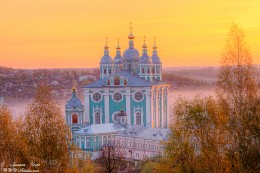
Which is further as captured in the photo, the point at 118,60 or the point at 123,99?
the point at 118,60

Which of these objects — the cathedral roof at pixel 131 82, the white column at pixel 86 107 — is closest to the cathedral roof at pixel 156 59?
the cathedral roof at pixel 131 82

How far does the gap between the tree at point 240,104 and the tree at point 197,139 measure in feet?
0.83

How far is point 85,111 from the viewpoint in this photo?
3578 cm

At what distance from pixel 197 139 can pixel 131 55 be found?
26570 mm

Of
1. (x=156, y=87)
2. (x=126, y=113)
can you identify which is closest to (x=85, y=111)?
(x=126, y=113)

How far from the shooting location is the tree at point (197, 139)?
40.1 ft

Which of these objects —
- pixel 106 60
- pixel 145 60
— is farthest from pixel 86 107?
pixel 145 60

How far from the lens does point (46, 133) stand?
39.2 feet

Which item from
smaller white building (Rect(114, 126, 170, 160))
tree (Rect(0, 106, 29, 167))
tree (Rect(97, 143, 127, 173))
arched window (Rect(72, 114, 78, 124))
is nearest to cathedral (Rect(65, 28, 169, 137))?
arched window (Rect(72, 114, 78, 124))

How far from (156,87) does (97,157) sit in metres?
8.80

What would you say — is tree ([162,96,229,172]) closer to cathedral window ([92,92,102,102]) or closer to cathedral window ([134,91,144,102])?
cathedral window ([134,91,144,102])

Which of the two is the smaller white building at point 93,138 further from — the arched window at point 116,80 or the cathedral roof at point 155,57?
the cathedral roof at point 155,57

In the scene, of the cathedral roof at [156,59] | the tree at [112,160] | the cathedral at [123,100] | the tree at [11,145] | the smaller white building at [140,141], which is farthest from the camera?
the cathedral roof at [156,59]

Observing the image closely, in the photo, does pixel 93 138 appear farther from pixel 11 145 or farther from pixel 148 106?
pixel 11 145
